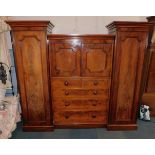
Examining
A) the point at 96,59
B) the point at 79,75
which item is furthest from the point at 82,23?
the point at 79,75

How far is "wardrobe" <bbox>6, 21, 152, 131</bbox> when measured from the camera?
2143 millimetres

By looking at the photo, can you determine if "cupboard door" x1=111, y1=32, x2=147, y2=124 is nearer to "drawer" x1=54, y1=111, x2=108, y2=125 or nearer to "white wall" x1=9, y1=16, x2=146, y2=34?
"drawer" x1=54, y1=111, x2=108, y2=125

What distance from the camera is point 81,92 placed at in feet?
7.99

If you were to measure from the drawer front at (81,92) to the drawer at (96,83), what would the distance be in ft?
0.24

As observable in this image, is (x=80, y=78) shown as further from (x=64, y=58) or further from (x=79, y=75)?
(x=64, y=58)

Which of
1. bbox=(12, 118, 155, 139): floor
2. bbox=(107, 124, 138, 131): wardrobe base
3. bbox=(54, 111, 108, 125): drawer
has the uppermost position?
bbox=(54, 111, 108, 125): drawer

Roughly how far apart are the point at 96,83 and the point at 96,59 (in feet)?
1.29

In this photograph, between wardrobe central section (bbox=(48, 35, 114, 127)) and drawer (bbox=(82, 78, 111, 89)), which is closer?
wardrobe central section (bbox=(48, 35, 114, 127))

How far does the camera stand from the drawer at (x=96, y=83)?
2.38m

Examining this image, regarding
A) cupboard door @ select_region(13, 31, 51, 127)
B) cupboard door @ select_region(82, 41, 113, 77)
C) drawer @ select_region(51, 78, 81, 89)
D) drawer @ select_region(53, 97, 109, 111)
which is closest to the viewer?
cupboard door @ select_region(13, 31, 51, 127)

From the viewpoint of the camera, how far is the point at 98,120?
8.53 feet

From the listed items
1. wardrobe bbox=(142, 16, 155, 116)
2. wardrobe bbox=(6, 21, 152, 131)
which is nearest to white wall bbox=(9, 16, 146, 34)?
wardrobe bbox=(6, 21, 152, 131)

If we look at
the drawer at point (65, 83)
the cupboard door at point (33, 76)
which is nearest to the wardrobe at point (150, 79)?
the drawer at point (65, 83)
